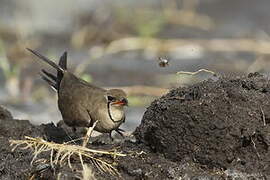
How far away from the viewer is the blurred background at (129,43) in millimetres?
8211

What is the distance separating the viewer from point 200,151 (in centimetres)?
411

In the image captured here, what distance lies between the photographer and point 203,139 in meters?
4.09

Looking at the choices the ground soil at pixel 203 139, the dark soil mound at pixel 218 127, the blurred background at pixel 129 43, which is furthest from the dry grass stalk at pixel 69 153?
the blurred background at pixel 129 43

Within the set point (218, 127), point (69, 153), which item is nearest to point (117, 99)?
point (69, 153)

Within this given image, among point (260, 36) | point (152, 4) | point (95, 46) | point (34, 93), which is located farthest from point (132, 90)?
point (152, 4)

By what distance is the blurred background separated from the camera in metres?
8.21

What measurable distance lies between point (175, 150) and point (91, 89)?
1.00 meters

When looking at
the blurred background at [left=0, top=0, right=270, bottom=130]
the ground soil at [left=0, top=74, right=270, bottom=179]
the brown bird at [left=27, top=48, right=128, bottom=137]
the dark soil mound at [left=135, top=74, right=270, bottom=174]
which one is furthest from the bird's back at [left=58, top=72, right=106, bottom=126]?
the blurred background at [left=0, top=0, right=270, bottom=130]

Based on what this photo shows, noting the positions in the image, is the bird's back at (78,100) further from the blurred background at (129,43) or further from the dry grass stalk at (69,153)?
the blurred background at (129,43)

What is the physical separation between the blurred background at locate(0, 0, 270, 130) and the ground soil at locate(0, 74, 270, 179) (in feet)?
9.90

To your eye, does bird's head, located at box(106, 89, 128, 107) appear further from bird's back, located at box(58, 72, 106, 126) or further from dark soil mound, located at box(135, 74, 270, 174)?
dark soil mound, located at box(135, 74, 270, 174)

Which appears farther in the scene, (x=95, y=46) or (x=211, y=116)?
(x=95, y=46)

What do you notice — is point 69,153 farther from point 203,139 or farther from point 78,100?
point 78,100

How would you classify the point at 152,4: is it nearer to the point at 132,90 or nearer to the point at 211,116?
the point at 132,90
